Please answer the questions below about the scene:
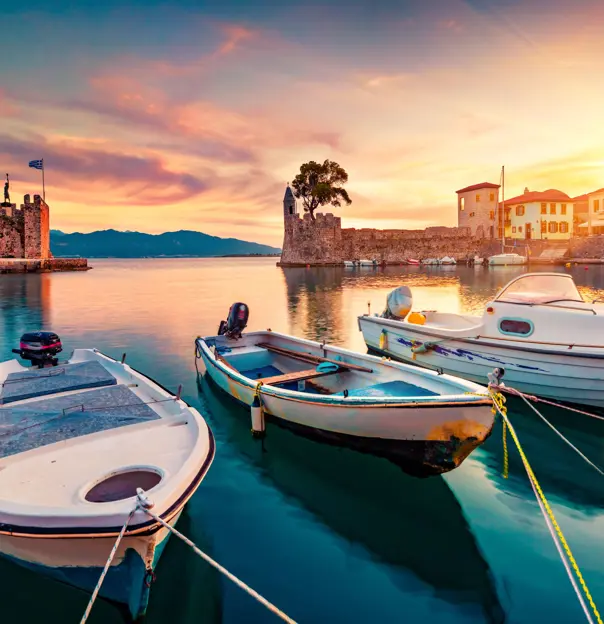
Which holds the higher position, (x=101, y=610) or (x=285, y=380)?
(x=285, y=380)

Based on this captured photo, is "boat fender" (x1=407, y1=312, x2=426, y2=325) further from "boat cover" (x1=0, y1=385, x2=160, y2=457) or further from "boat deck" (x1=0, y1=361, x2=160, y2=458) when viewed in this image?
"boat cover" (x1=0, y1=385, x2=160, y2=457)

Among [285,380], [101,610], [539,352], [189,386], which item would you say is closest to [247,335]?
[189,386]

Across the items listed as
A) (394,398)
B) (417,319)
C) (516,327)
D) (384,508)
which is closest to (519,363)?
(516,327)

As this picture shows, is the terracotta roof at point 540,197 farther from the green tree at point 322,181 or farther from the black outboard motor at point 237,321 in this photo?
the black outboard motor at point 237,321

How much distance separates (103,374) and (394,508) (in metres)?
4.94

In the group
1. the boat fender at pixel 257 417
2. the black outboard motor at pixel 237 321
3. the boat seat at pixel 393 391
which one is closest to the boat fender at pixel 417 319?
the black outboard motor at pixel 237 321

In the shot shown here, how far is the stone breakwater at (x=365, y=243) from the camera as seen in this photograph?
68438mm

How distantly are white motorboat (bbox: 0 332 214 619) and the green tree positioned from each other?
2399 inches

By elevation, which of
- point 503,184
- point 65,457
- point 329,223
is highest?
point 503,184

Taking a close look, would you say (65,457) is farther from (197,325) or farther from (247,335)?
(197,325)

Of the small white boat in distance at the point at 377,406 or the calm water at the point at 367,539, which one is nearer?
the calm water at the point at 367,539

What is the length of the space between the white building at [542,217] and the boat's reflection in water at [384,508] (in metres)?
75.8

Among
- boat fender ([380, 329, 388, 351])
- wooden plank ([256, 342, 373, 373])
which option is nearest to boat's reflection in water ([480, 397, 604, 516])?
wooden plank ([256, 342, 373, 373])

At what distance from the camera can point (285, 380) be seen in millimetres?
7582
